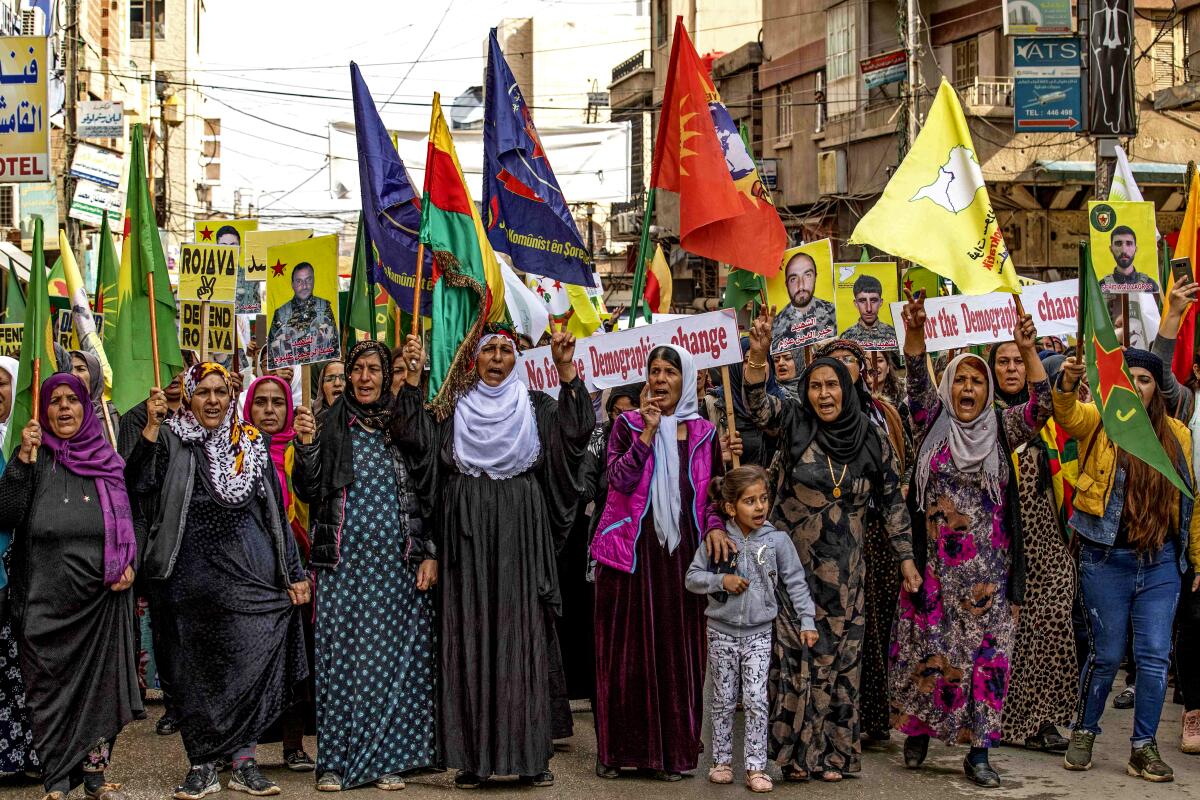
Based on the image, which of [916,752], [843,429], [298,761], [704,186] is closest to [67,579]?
[298,761]

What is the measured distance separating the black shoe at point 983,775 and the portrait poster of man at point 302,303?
422cm

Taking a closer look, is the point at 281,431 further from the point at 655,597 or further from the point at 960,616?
the point at 960,616

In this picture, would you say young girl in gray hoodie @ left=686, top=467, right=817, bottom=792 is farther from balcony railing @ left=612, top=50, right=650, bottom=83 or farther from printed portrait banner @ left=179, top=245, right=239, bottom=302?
balcony railing @ left=612, top=50, right=650, bottom=83

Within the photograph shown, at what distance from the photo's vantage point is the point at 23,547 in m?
5.91

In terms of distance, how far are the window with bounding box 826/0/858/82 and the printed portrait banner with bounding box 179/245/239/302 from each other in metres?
19.6

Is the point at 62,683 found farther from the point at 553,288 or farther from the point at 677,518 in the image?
the point at 553,288

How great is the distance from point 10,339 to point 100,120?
18351mm

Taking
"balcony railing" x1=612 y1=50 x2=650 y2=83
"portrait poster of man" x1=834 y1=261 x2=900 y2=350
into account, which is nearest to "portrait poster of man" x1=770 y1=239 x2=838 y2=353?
"portrait poster of man" x1=834 y1=261 x2=900 y2=350

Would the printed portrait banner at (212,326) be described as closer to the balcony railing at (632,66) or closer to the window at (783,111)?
the window at (783,111)

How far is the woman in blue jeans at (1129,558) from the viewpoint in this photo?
6.21m

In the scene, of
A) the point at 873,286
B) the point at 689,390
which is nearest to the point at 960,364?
the point at 689,390

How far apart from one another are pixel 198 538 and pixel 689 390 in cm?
207

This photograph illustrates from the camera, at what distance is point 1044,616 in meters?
6.68

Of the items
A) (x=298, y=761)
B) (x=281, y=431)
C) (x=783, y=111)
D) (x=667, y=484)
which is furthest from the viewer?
(x=783, y=111)
